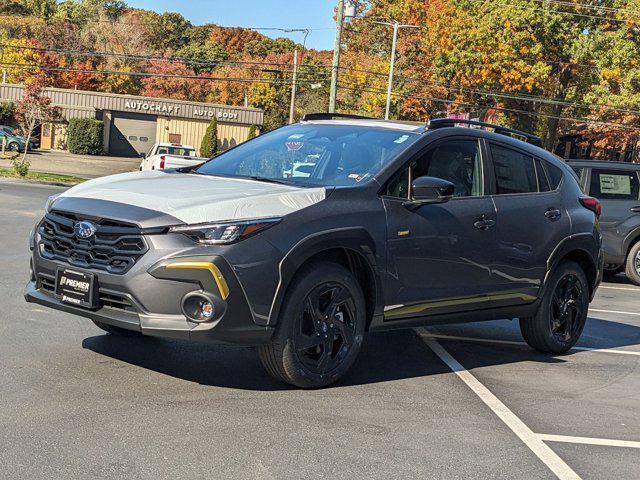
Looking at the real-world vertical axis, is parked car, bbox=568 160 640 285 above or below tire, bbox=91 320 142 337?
above

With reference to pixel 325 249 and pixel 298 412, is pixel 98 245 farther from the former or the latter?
pixel 298 412

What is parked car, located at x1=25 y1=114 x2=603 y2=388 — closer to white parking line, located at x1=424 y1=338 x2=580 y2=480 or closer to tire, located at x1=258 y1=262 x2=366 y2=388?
tire, located at x1=258 y1=262 x2=366 y2=388

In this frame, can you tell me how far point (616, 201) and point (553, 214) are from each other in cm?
749

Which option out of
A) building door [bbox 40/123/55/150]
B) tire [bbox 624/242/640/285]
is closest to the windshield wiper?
tire [bbox 624/242/640/285]

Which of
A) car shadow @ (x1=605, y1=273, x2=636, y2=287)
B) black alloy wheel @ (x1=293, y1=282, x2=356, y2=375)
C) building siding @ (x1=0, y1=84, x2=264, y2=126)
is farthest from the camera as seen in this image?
building siding @ (x1=0, y1=84, x2=264, y2=126)

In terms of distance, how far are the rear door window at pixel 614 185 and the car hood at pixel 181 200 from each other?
9735 mm

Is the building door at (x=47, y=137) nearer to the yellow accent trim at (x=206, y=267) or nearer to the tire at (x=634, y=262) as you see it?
the tire at (x=634, y=262)

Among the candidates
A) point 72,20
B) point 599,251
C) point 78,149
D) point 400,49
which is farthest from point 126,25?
point 599,251

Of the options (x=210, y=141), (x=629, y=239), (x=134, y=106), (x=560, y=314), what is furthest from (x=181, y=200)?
(x=134, y=106)

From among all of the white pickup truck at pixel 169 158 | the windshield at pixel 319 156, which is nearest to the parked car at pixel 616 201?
the windshield at pixel 319 156

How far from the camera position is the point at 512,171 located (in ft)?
24.5

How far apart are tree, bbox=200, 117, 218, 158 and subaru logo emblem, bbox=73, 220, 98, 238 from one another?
187ft

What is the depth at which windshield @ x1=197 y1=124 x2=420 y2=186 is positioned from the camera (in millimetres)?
6293

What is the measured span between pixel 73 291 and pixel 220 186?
1186 millimetres
